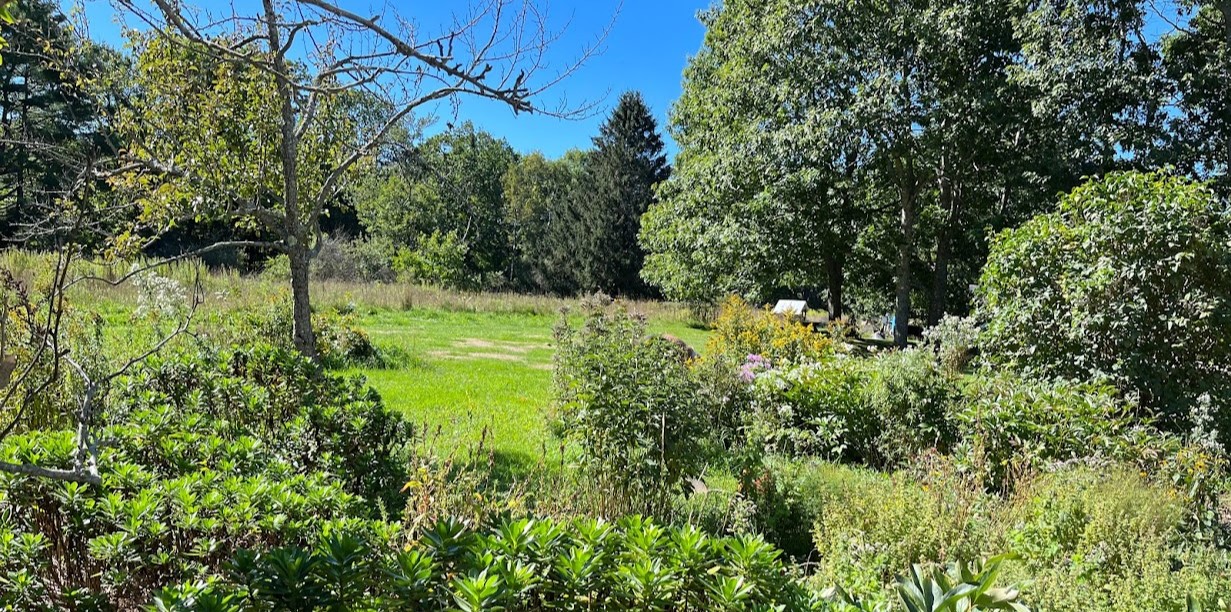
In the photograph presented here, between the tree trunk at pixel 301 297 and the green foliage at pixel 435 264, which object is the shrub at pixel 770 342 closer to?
the tree trunk at pixel 301 297

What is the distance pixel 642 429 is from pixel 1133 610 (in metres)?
2.26

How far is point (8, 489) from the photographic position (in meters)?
2.01

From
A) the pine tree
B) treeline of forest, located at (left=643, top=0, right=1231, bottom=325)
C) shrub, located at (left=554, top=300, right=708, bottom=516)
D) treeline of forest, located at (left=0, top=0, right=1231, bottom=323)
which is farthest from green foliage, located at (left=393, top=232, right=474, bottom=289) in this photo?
shrub, located at (left=554, top=300, right=708, bottom=516)

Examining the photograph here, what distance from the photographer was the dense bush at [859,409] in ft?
17.8

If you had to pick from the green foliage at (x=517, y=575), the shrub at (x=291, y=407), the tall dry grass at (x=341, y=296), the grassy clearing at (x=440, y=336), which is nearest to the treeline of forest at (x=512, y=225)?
the tall dry grass at (x=341, y=296)

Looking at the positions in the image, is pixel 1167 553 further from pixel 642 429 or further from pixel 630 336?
pixel 630 336

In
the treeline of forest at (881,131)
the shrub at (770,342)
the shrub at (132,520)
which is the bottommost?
the shrub at (132,520)

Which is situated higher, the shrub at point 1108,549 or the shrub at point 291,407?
the shrub at point 291,407

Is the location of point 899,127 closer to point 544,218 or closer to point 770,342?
point 770,342

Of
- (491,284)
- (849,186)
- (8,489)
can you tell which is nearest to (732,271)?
(849,186)

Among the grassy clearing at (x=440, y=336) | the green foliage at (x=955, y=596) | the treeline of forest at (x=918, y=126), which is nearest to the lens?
the green foliage at (x=955, y=596)

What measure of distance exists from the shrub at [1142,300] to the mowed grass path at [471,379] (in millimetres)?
4777

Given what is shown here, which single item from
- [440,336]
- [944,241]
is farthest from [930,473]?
[944,241]

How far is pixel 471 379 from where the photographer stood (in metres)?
8.56
